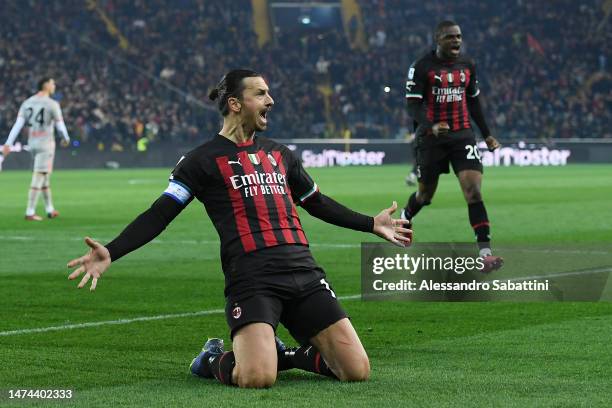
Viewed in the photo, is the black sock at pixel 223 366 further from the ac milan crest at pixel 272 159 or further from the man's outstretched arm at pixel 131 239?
the ac milan crest at pixel 272 159

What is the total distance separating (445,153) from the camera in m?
12.5

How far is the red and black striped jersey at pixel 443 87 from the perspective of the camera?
494 inches

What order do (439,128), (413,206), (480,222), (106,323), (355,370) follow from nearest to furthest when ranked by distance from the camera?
1. (355,370)
2. (106,323)
3. (480,222)
4. (439,128)
5. (413,206)

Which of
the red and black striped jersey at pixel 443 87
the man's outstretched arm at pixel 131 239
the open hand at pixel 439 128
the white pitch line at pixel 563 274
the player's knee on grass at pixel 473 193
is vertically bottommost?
the white pitch line at pixel 563 274

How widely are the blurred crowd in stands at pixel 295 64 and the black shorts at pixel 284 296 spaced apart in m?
38.1

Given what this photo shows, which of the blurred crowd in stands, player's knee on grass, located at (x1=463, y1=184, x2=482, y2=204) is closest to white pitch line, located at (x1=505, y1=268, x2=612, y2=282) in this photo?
player's knee on grass, located at (x1=463, y1=184, x2=482, y2=204)

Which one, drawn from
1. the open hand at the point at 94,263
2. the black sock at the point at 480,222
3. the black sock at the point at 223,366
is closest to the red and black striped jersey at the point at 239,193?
the black sock at the point at 223,366

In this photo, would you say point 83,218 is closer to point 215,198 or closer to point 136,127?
point 215,198

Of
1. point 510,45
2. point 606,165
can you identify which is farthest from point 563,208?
point 510,45

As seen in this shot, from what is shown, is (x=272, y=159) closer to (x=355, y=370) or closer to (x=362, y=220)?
→ (x=362, y=220)

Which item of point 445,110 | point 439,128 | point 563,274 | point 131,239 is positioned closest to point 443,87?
point 445,110

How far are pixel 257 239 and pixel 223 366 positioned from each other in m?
0.70

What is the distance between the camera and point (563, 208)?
68.2 ft

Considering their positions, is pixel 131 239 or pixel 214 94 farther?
pixel 214 94
